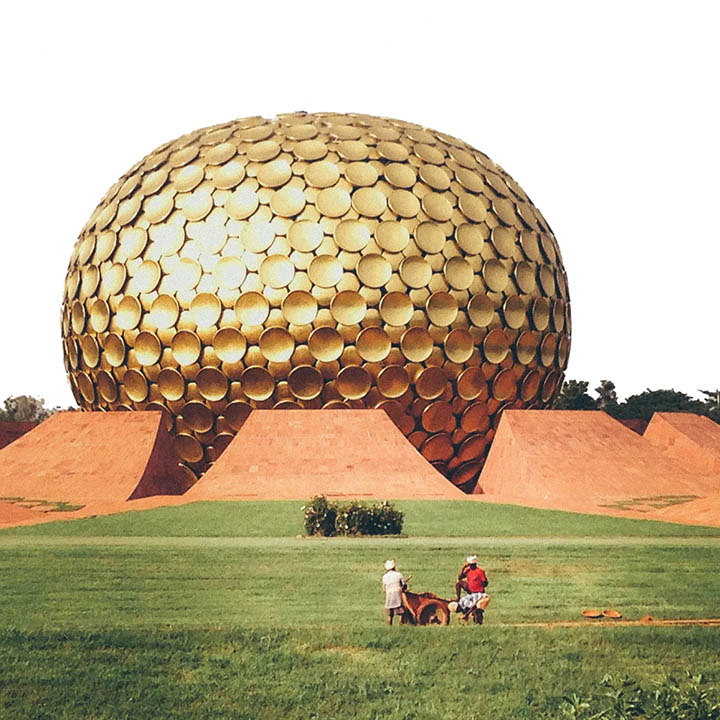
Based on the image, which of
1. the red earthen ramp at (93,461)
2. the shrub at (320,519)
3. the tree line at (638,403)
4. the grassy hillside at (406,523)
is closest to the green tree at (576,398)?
the tree line at (638,403)

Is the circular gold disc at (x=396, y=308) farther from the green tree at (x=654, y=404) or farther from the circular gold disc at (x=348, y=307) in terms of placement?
the green tree at (x=654, y=404)

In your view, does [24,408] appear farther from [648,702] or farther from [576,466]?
[648,702]

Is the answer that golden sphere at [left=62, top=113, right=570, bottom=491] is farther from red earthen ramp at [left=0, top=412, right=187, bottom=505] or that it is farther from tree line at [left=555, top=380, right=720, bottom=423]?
tree line at [left=555, top=380, right=720, bottom=423]

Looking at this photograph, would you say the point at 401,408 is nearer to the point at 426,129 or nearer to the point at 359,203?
the point at 359,203

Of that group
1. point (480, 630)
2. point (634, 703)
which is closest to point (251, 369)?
point (480, 630)

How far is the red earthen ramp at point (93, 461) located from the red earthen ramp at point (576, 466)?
8.19 metres

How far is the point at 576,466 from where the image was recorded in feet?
84.7

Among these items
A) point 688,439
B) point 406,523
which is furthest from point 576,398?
point 406,523

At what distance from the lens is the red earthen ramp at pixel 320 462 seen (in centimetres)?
2372

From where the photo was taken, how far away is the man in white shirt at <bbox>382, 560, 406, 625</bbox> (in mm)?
11070

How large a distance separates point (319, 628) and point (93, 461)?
16683 mm

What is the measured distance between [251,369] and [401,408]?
155 inches

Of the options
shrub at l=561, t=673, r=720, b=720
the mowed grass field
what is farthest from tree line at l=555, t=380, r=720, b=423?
shrub at l=561, t=673, r=720, b=720

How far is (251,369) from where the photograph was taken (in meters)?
27.1
